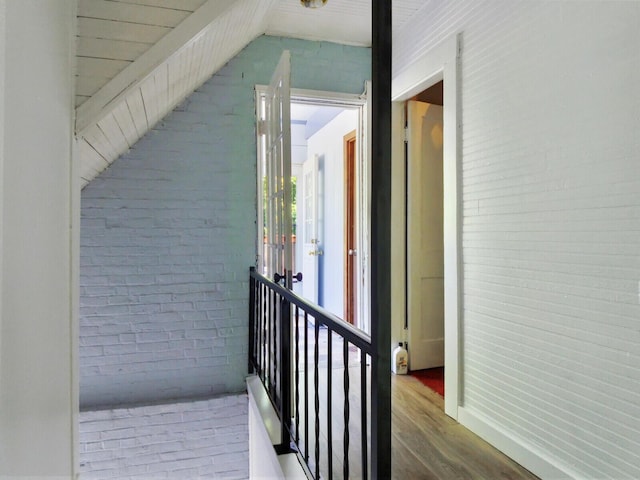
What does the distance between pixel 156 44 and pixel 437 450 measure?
213cm

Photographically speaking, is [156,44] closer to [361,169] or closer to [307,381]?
[307,381]

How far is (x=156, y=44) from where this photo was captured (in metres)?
1.48

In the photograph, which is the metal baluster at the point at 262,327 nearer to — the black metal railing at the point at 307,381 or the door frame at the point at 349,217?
the black metal railing at the point at 307,381

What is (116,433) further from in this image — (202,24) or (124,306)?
(202,24)

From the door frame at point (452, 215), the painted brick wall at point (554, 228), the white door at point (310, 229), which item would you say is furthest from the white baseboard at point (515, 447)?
the white door at point (310, 229)

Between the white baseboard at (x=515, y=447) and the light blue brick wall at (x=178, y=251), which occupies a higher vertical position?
the light blue brick wall at (x=178, y=251)

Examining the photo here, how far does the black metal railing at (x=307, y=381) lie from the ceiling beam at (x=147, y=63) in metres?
0.99

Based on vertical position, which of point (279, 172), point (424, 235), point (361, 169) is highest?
point (361, 169)

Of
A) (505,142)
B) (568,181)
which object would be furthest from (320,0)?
(568,181)

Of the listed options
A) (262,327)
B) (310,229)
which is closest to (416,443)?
(262,327)

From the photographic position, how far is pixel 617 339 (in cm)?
149

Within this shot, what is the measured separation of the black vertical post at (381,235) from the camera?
1.03 meters

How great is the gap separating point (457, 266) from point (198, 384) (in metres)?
1.88

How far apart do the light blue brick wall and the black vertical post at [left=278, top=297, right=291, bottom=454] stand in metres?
1.02
